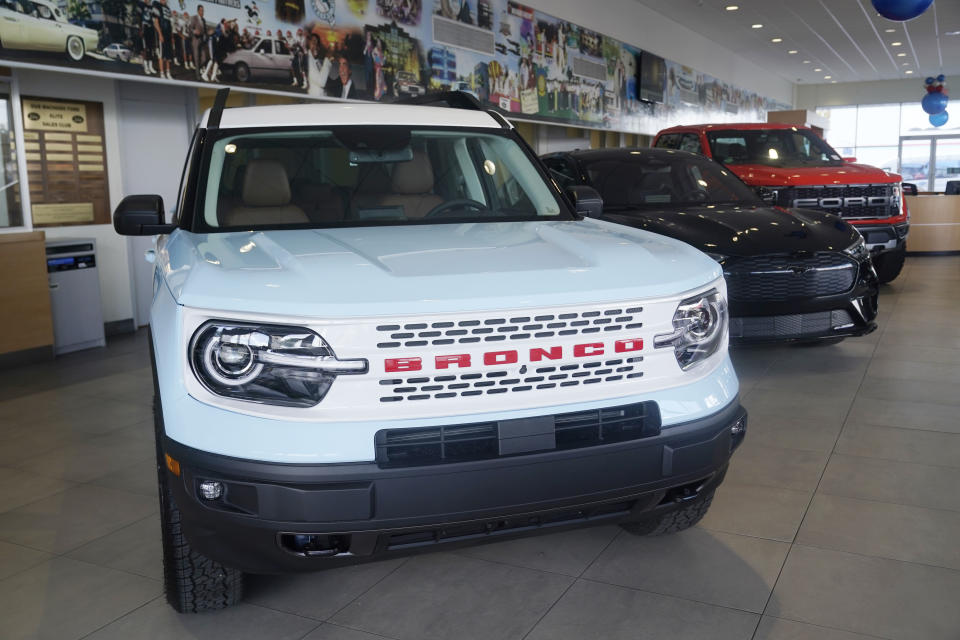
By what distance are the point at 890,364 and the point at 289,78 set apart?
5271 mm

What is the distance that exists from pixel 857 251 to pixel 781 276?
0.62m

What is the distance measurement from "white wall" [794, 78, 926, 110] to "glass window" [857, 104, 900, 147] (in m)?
0.43

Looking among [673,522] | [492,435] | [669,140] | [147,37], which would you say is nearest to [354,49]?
[147,37]

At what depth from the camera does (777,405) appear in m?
4.34

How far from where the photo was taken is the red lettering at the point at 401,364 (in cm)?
176

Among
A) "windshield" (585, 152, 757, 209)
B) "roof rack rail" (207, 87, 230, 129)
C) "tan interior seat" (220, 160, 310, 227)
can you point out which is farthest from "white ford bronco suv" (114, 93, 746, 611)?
"windshield" (585, 152, 757, 209)

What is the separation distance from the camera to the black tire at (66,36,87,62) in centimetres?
554

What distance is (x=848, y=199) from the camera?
23.5 ft

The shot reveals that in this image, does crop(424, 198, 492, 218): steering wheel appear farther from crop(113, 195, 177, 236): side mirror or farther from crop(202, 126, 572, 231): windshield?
crop(113, 195, 177, 236): side mirror

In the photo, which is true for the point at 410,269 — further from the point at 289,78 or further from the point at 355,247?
the point at 289,78

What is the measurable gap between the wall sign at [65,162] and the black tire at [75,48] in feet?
2.61

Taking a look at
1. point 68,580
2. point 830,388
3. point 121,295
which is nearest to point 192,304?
point 68,580

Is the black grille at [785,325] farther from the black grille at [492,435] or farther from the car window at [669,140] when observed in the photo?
the car window at [669,140]

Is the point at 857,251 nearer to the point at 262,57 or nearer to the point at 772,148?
the point at 772,148
